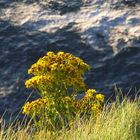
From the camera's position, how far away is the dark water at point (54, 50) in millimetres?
8812

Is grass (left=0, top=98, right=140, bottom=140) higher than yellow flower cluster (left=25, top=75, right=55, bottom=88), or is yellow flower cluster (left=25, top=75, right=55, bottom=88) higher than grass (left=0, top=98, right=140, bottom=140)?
yellow flower cluster (left=25, top=75, right=55, bottom=88)

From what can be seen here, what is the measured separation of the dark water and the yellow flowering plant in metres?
1.67

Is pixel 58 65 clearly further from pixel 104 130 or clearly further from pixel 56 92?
pixel 104 130

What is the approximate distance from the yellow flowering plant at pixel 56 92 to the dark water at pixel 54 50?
5.48 feet

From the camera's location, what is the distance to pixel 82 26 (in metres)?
9.75

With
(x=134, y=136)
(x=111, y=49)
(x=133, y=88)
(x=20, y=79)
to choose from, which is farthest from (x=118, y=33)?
(x=134, y=136)

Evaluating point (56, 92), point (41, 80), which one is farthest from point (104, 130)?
point (56, 92)

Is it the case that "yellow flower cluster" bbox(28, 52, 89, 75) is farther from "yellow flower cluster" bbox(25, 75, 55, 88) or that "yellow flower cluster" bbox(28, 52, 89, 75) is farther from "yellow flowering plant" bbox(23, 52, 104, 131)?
"yellow flower cluster" bbox(25, 75, 55, 88)

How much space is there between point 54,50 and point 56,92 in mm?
2475

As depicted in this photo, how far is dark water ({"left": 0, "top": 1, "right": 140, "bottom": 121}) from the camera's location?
28.9ft

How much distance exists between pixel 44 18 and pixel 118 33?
131 centimetres

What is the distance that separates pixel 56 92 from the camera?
23.1ft

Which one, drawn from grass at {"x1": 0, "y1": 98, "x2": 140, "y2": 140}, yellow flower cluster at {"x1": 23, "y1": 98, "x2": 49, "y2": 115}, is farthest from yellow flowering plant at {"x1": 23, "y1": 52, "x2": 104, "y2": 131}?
grass at {"x1": 0, "y1": 98, "x2": 140, "y2": 140}

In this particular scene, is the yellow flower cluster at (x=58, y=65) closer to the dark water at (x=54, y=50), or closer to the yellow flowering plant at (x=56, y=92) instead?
the yellow flowering plant at (x=56, y=92)
